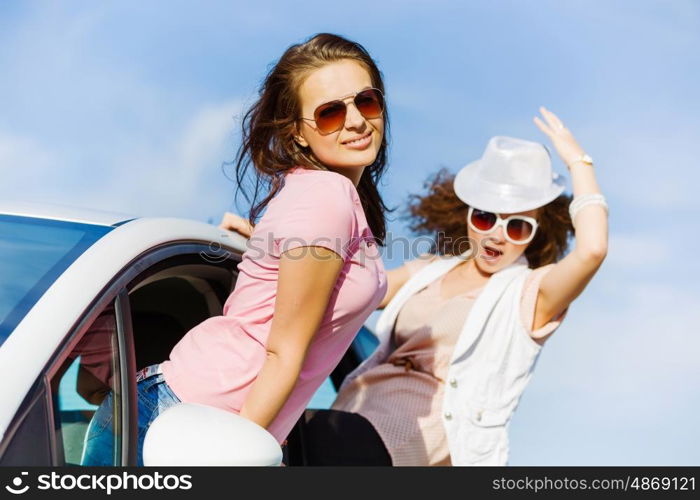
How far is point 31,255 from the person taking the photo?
2002 millimetres

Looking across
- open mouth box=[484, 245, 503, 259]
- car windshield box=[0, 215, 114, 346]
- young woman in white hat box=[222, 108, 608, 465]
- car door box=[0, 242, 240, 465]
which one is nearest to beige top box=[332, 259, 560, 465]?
young woman in white hat box=[222, 108, 608, 465]

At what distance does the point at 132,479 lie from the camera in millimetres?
1801

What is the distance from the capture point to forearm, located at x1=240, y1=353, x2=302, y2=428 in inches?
78.2

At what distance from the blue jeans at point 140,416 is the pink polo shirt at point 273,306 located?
0.09 ft

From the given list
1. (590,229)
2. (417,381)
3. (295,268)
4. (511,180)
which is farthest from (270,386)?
(511,180)

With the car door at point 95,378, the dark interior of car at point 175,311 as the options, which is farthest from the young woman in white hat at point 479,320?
the car door at point 95,378

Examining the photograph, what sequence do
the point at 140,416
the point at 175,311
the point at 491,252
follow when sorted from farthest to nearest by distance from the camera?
the point at 491,252 → the point at 175,311 → the point at 140,416

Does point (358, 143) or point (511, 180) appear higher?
point (511, 180)

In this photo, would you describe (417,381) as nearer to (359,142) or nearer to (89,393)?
(359,142)

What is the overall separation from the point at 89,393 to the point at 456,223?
2838 mm

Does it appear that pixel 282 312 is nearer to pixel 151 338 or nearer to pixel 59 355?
pixel 59 355

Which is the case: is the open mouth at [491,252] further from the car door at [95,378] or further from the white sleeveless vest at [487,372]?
the car door at [95,378]

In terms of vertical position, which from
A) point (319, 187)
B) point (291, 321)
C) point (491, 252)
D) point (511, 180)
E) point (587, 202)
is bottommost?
point (291, 321)

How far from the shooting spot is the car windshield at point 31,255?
1800mm
